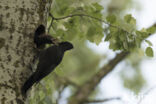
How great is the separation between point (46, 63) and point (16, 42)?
32 cm

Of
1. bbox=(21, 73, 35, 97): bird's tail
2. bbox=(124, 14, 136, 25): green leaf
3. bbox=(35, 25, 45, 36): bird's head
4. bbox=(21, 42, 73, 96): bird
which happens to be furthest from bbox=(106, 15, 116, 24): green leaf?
bbox=(21, 73, 35, 97): bird's tail

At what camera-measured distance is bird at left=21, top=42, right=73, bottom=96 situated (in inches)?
103

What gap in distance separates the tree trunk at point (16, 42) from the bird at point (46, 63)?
0.07m

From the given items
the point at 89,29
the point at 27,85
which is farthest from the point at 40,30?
the point at 89,29

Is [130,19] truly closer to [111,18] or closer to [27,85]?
[111,18]

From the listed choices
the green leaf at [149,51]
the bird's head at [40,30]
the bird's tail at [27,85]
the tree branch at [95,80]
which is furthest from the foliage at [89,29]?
the tree branch at [95,80]

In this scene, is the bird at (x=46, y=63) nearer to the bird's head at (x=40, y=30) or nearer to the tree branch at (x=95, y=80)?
the bird's head at (x=40, y=30)

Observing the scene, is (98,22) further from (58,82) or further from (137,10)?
(137,10)

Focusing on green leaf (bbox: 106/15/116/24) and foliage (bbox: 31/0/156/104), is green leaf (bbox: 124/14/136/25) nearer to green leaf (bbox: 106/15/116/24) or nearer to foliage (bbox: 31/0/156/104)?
foliage (bbox: 31/0/156/104)

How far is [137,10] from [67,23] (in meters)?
5.10

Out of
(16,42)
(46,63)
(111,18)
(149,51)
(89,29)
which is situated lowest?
(46,63)

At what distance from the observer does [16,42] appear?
8.89 feet

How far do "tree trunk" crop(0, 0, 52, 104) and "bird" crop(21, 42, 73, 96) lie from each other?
7 centimetres

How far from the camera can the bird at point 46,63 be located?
2625 mm
